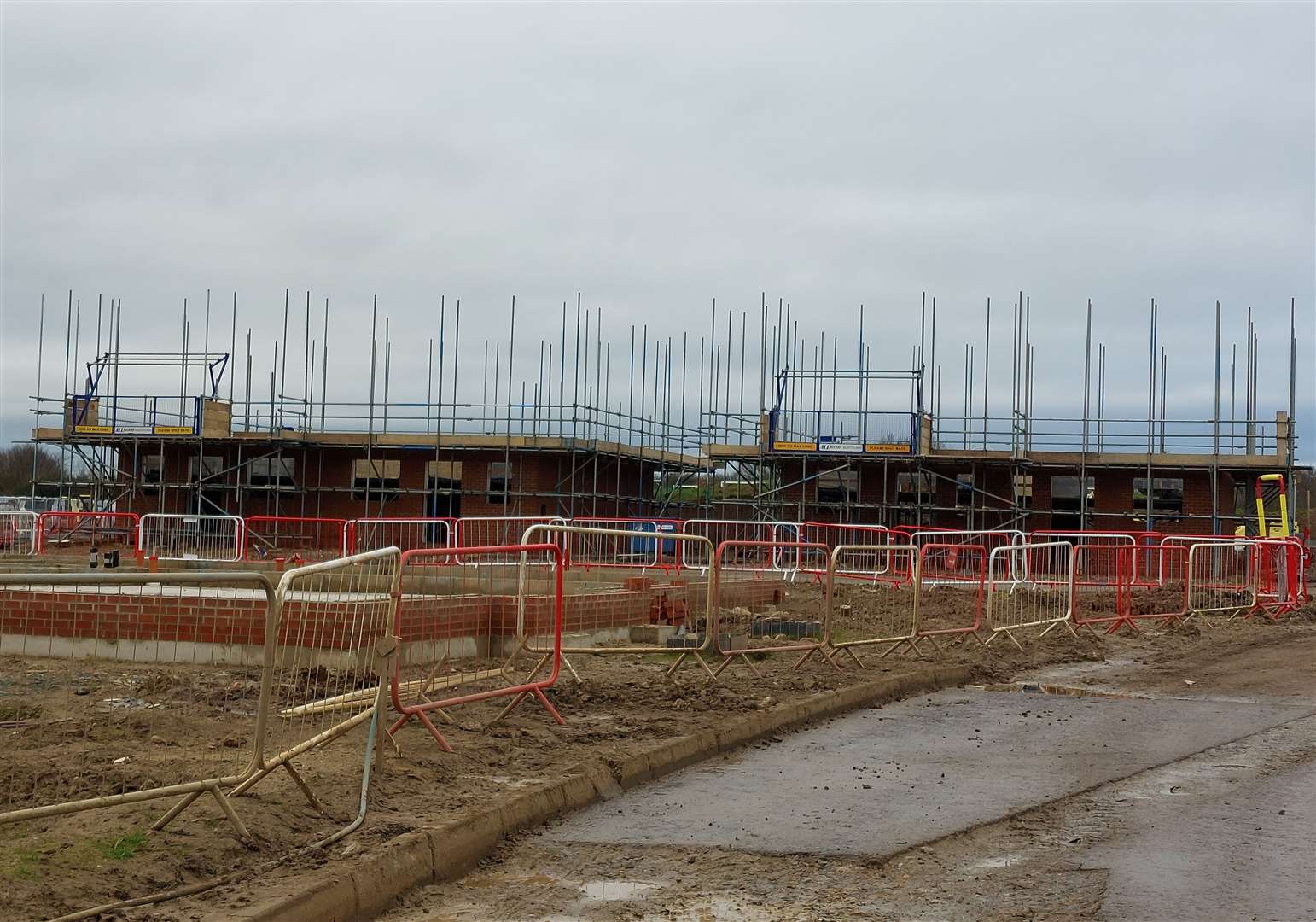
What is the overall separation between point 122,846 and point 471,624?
212 inches

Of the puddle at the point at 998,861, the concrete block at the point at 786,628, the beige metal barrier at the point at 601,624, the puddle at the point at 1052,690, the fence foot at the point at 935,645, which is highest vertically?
the beige metal barrier at the point at 601,624

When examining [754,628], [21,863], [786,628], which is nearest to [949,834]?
[21,863]

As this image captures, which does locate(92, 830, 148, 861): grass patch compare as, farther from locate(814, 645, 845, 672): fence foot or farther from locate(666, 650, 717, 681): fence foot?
locate(814, 645, 845, 672): fence foot

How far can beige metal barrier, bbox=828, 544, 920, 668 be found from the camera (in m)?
14.6

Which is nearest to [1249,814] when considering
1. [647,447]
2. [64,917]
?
[64,917]

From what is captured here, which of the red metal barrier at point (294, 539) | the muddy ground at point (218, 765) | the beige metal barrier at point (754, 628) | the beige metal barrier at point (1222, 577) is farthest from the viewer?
the red metal barrier at point (294, 539)

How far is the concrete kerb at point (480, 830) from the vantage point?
551cm

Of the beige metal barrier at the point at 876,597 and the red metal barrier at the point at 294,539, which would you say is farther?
the red metal barrier at the point at 294,539

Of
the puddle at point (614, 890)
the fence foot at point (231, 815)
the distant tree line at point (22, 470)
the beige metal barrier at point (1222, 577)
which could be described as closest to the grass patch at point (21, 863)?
the fence foot at point (231, 815)

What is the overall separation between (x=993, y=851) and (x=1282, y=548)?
19.4m

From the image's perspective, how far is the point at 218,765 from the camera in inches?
262

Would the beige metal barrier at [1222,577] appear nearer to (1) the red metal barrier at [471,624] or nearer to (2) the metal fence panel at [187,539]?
(1) the red metal barrier at [471,624]

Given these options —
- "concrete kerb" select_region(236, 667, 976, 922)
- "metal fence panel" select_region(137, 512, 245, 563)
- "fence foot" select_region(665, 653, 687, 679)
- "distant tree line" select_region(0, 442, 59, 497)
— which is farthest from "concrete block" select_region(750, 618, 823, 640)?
"distant tree line" select_region(0, 442, 59, 497)

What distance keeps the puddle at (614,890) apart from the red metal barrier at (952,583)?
894 centimetres
